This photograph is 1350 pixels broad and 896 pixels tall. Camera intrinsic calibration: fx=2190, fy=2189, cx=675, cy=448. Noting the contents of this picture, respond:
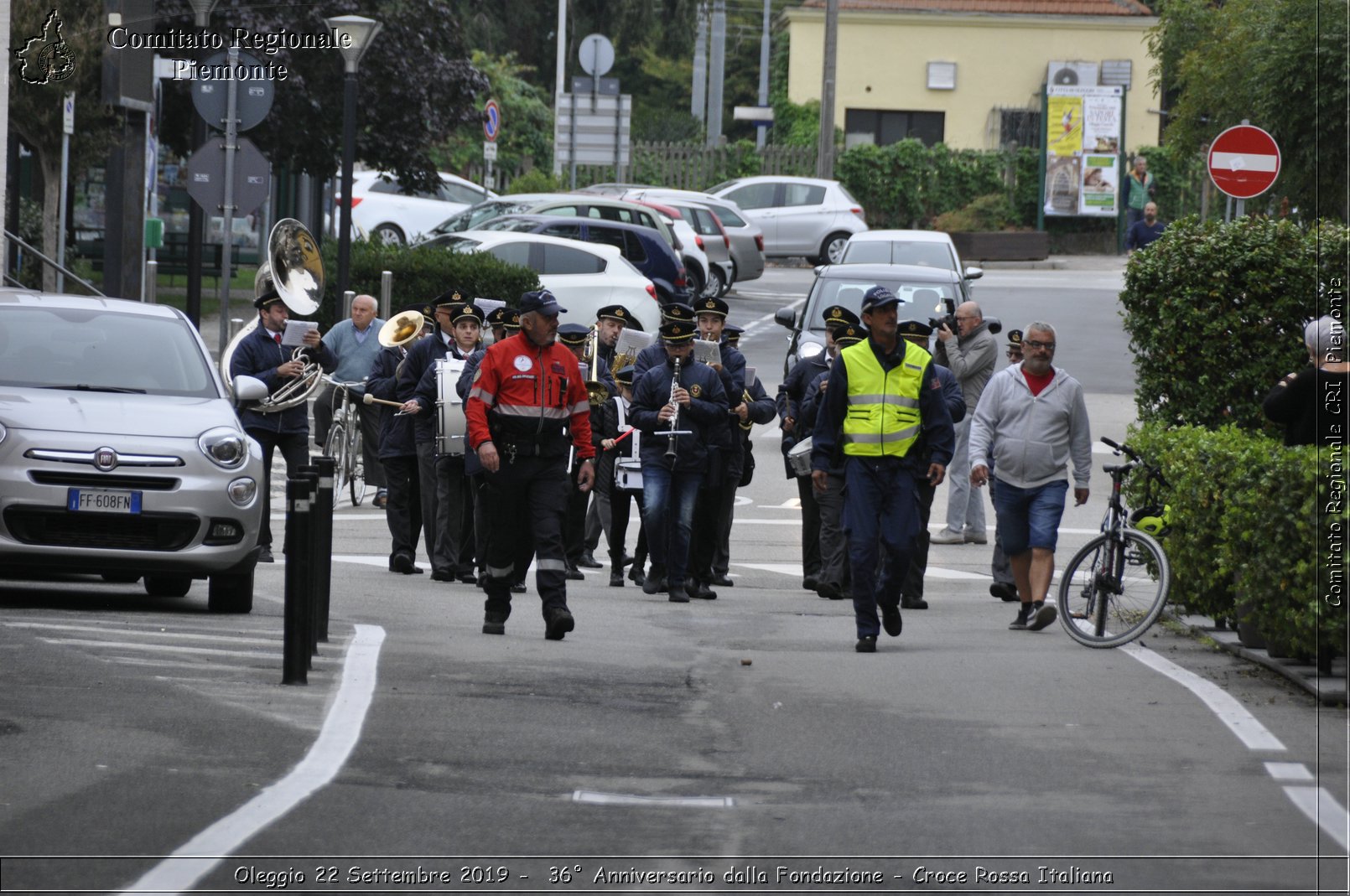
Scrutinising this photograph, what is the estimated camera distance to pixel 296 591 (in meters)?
9.56

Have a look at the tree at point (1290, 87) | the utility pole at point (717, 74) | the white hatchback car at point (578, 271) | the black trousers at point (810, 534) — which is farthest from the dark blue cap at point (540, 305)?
the utility pole at point (717, 74)

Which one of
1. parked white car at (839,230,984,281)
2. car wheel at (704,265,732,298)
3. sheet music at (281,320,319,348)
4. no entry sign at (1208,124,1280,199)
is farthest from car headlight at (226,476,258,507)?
car wheel at (704,265,732,298)

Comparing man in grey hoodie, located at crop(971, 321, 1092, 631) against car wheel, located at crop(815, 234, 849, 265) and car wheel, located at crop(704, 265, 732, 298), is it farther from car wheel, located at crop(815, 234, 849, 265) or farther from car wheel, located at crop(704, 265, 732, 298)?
car wheel, located at crop(815, 234, 849, 265)

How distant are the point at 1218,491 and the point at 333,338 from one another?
8.54 meters

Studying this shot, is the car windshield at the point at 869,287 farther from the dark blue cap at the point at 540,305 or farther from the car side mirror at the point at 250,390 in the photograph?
the dark blue cap at the point at 540,305

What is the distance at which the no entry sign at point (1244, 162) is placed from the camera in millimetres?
18562

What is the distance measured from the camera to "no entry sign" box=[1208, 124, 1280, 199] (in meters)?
18.6

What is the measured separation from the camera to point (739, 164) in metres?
52.5

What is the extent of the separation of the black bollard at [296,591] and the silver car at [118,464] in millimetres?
1933

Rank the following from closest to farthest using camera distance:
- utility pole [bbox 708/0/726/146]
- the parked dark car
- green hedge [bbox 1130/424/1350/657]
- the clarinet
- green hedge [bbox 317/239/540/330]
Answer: green hedge [bbox 1130/424/1350/657], the clarinet, green hedge [bbox 317/239/540/330], the parked dark car, utility pole [bbox 708/0/726/146]

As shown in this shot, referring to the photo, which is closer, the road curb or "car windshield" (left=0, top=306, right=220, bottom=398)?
the road curb

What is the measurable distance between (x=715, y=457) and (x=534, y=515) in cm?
258

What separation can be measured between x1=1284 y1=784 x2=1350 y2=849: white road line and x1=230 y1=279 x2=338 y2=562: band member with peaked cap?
27.4 ft

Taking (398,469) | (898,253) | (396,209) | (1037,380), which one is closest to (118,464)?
(398,469)
